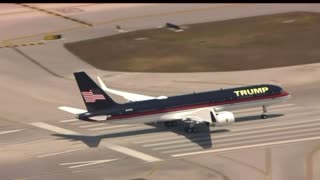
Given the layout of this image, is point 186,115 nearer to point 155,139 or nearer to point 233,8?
point 155,139

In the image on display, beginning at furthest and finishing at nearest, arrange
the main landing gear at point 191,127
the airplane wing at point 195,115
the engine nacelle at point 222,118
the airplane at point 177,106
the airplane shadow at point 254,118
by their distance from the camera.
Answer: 1. the airplane shadow at point 254,118
2. the main landing gear at point 191,127
3. the airplane wing at point 195,115
4. the engine nacelle at point 222,118
5. the airplane at point 177,106

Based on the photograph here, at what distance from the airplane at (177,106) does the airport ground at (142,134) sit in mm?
1946

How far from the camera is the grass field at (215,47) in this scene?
3681 inches

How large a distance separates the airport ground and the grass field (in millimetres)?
3883

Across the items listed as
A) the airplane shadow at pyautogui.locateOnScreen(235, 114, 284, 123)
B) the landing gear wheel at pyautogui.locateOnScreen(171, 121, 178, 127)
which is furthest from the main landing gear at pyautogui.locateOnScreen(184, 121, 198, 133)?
the airplane shadow at pyautogui.locateOnScreen(235, 114, 284, 123)

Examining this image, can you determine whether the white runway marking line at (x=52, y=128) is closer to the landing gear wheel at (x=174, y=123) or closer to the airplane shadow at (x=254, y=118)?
the landing gear wheel at (x=174, y=123)

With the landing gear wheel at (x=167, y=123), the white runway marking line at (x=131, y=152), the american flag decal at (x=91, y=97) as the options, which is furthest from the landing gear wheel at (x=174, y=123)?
the american flag decal at (x=91, y=97)

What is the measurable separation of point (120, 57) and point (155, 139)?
41.3 m

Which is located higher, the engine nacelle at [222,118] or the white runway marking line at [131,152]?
the engine nacelle at [222,118]

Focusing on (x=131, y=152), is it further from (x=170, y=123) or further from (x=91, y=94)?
(x=170, y=123)

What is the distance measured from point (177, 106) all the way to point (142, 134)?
504cm

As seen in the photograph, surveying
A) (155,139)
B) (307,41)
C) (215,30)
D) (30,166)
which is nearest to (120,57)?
(215,30)

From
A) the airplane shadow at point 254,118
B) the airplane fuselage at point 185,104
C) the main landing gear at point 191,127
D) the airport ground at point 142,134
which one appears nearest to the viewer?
the airport ground at point 142,134

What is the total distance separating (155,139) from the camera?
2413 inches
